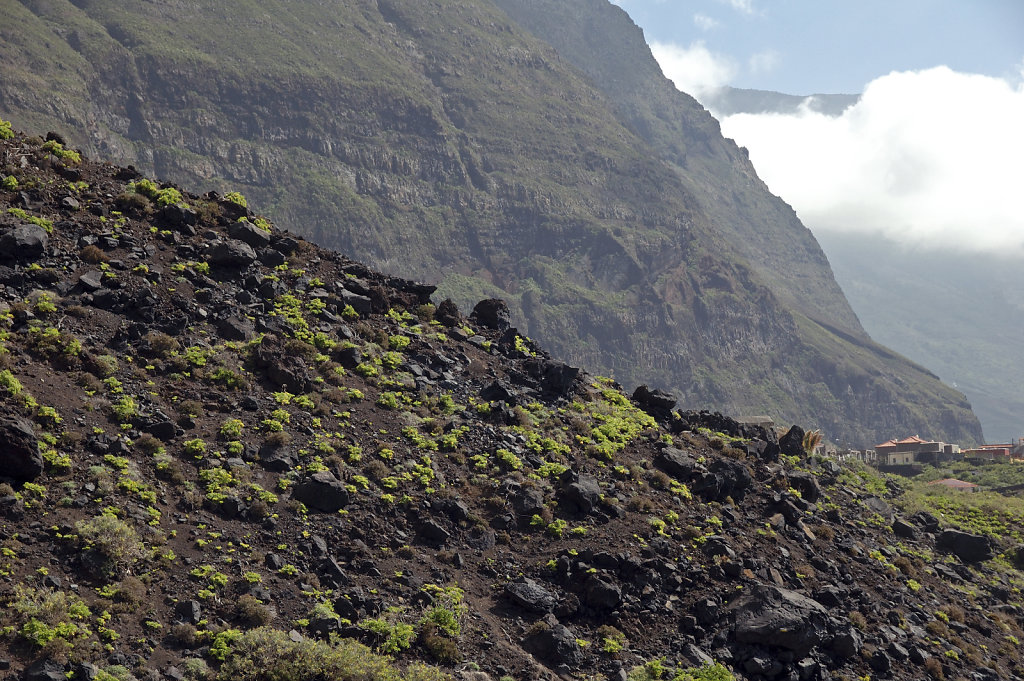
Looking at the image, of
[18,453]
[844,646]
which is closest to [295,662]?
[18,453]

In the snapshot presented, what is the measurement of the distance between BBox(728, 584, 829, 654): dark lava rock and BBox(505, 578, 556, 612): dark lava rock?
18.3 ft

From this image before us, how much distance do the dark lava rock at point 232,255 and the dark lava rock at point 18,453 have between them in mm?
13073

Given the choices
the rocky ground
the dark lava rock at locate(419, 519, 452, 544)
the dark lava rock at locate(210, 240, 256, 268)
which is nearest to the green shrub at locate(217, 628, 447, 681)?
the rocky ground

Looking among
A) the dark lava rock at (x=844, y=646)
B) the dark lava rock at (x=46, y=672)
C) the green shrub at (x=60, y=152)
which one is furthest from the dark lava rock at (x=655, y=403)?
the dark lava rock at (x=46, y=672)

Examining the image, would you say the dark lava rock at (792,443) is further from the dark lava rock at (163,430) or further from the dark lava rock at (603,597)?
the dark lava rock at (163,430)

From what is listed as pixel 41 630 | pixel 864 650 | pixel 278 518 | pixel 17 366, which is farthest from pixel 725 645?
pixel 17 366

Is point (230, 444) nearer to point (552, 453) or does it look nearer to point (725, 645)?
point (552, 453)

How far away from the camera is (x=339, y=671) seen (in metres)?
21.0

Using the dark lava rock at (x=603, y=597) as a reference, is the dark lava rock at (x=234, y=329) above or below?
above

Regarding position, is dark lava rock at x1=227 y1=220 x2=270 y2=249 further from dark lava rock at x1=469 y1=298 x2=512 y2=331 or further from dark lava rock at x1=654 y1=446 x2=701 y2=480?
dark lava rock at x1=654 y1=446 x2=701 y2=480

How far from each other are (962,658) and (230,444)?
Result: 24481mm

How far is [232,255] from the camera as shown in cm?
3531

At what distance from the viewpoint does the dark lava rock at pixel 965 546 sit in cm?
4022

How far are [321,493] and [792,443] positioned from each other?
2536 cm
